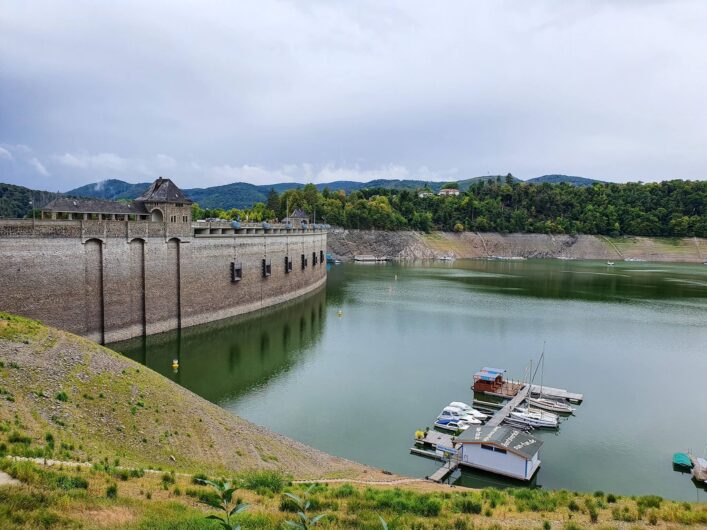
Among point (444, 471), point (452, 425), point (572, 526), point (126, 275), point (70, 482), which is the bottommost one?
point (444, 471)

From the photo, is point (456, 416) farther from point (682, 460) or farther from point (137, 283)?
point (137, 283)

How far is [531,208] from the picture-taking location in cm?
15825

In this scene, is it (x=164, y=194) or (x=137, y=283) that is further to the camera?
(x=164, y=194)

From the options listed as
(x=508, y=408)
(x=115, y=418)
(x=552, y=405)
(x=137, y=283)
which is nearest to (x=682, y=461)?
(x=552, y=405)

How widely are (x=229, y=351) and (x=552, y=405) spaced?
72.8 ft

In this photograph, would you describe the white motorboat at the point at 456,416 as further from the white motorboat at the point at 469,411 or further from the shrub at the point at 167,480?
the shrub at the point at 167,480

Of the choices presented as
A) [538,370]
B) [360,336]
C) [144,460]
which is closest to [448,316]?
[360,336]

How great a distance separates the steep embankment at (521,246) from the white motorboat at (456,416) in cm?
10064

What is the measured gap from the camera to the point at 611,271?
109 metres

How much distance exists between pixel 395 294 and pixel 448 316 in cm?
1572

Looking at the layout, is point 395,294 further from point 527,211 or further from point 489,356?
point 527,211

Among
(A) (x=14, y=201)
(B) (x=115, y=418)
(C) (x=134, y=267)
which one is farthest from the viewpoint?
(A) (x=14, y=201)

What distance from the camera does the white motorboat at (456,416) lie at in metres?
25.5

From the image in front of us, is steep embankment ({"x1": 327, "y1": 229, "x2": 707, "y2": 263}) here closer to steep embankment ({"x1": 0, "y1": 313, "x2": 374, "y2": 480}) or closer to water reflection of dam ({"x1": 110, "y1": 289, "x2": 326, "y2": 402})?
water reflection of dam ({"x1": 110, "y1": 289, "x2": 326, "y2": 402})
